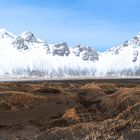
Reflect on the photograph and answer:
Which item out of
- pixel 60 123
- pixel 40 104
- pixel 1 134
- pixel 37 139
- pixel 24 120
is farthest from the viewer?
pixel 40 104

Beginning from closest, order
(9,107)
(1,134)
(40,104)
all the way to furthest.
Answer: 1. (1,134)
2. (9,107)
3. (40,104)

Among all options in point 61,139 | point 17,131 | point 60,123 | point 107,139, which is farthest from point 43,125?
point 107,139

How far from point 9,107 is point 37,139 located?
53.0 ft

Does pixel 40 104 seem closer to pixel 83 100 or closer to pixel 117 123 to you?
pixel 83 100

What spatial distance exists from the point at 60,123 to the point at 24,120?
348 centimetres

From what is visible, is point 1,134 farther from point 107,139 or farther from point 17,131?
point 107,139

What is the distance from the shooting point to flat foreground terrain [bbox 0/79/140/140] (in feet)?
36.7

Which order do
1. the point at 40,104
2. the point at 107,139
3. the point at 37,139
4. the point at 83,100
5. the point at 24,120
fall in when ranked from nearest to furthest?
the point at 107,139, the point at 37,139, the point at 24,120, the point at 40,104, the point at 83,100

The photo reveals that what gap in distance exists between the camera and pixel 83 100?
3319 cm

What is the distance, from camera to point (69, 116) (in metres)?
21.3

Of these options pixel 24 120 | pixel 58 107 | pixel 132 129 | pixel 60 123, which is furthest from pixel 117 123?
pixel 58 107

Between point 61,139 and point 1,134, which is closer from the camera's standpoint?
point 61,139

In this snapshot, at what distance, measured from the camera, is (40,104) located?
Answer: 30.4m

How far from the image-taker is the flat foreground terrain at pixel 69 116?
1119cm
